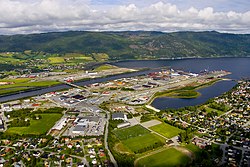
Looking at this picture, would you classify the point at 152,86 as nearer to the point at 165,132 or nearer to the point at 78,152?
the point at 165,132

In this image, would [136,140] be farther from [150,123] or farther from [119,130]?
[150,123]

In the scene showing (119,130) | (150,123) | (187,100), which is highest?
(150,123)

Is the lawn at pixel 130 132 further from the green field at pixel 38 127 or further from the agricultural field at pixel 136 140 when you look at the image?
the green field at pixel 38 127

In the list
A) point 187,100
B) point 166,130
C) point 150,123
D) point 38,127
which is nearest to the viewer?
point 166,130

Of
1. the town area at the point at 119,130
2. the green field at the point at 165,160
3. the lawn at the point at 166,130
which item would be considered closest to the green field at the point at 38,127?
the town area at the point at 119,130

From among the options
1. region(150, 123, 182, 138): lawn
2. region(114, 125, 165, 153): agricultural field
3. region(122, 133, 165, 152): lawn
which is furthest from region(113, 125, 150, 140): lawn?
region(150, 123, 182, 138): lawn

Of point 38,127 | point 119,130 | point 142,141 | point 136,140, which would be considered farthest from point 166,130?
point 38,127

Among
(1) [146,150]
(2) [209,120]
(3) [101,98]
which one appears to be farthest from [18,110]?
(2) [209,120]
